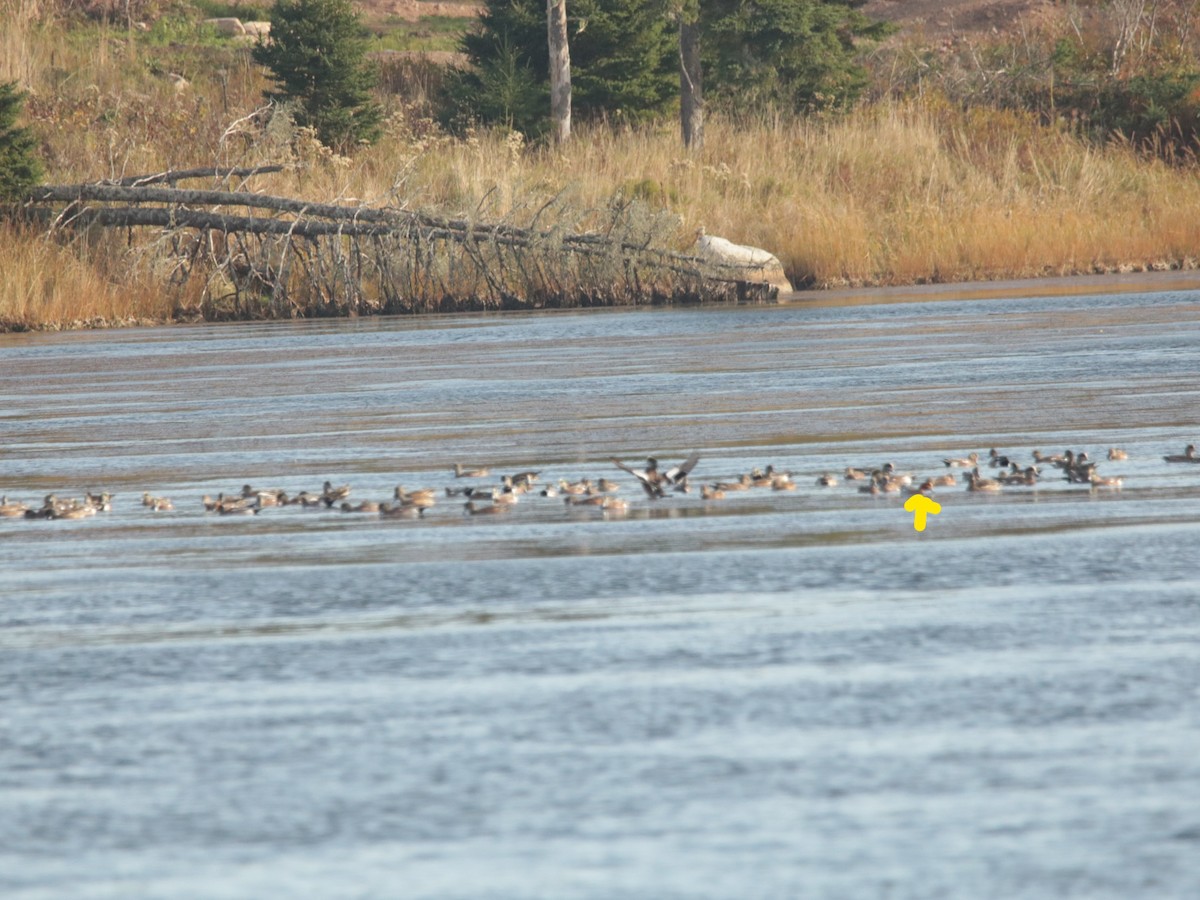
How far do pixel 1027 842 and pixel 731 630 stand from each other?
87.3 inches

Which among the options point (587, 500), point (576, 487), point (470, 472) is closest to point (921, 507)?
point (587, 500)

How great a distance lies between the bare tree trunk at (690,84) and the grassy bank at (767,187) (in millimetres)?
1880

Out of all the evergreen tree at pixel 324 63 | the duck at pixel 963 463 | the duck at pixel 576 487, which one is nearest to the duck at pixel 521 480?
the duck at pixel 576 487

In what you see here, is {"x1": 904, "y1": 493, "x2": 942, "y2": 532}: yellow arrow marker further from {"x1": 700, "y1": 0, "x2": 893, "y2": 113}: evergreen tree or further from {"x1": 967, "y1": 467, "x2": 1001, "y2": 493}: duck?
{"x1": 700, "y1": 0, "x2": 893, "y2": 113}: evergreen tree

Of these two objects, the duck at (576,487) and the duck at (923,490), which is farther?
the duck at (576,487)

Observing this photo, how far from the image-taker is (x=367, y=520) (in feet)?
29.2

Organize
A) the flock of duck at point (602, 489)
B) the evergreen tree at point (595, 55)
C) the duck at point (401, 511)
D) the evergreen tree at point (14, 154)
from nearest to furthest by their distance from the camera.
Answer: the duck at point (401, 511), the flock of duck at point (602, 489), the evergreen tree at point (14, 154), the evergreen tree at point (595, 55)

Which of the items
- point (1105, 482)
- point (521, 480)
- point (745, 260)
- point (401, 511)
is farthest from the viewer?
point (745, 260)

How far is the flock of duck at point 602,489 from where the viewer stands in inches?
358

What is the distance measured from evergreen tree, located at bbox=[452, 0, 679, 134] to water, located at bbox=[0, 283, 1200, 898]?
3056 centimetres

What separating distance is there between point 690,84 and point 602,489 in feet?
95.0

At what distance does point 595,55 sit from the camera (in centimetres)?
4288

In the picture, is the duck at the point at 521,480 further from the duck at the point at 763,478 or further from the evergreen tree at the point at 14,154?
the evergreen tree at the point at 14,154

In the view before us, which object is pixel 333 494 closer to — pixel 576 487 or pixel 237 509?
pixel 237 509
